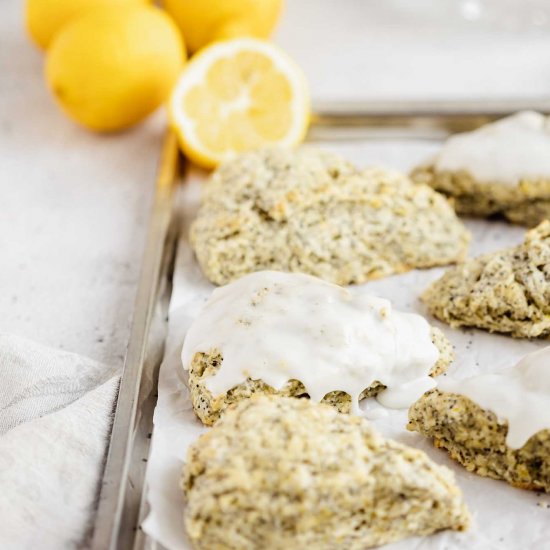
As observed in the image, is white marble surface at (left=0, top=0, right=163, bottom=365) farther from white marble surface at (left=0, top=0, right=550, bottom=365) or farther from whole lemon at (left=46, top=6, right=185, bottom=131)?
whole lemon at (left=46, top=6, right=185, bottom=131)

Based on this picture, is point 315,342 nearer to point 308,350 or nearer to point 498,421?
point 308,350

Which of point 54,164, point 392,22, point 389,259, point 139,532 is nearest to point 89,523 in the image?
point 139,532

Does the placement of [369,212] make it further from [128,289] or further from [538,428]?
[538,428]

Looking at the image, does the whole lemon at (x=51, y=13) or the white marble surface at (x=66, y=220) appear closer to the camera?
the white marble surface at (x=66, y=220)

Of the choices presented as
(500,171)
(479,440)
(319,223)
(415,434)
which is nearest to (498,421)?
(479,440)

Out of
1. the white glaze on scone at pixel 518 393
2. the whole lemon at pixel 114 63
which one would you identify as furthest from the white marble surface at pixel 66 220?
the white glaze on scone at pixel 518 393

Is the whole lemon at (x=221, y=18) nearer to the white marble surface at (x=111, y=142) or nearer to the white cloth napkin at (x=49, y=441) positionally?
the white marble surface at (x=111, y=142)
